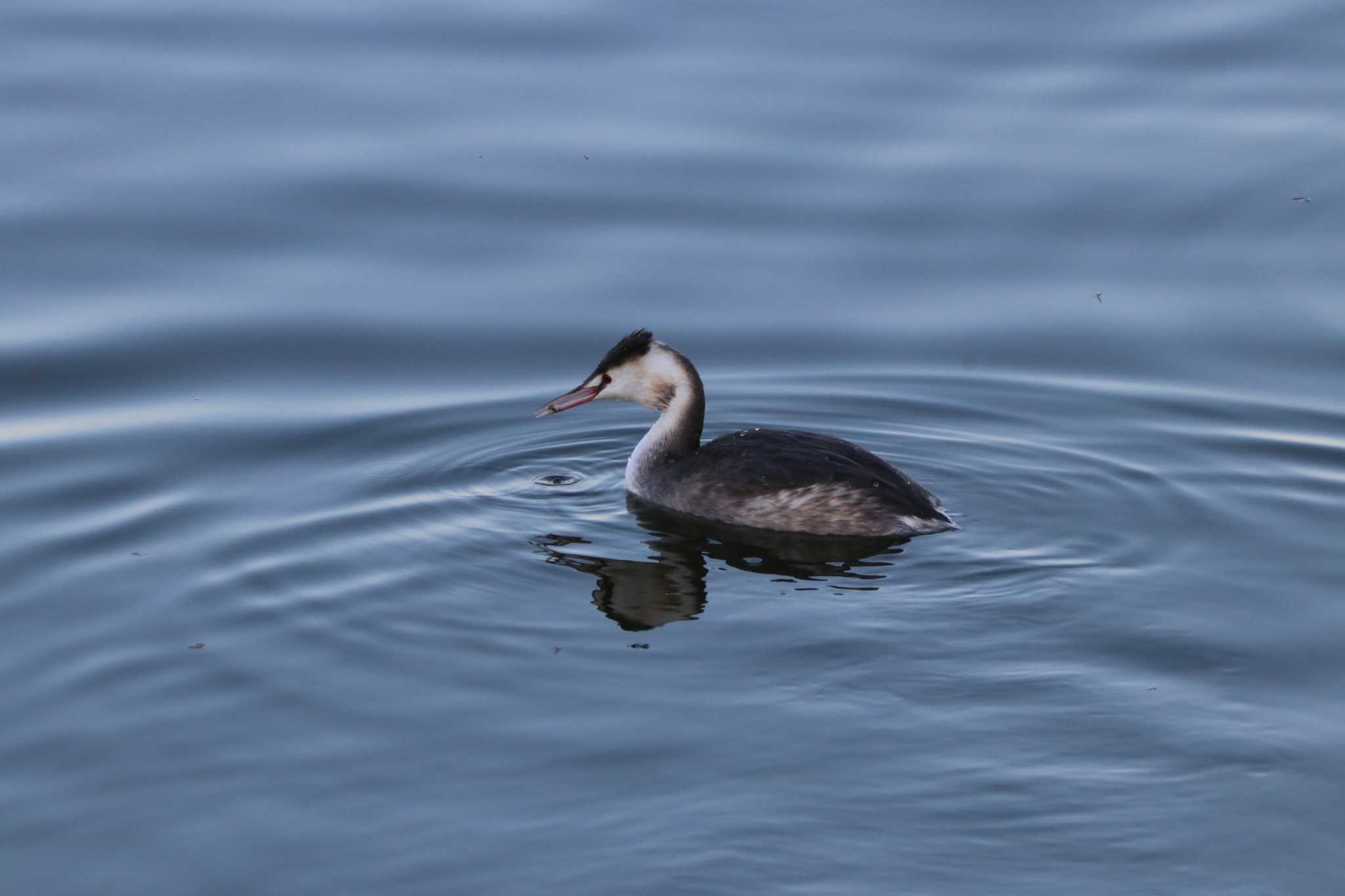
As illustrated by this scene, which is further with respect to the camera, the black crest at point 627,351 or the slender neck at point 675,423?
the black crest at point 627,351

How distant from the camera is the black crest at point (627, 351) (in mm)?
11484

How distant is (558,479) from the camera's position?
37.5 feet

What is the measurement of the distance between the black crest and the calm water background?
2.08 feet

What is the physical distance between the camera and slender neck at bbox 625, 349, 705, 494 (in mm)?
11375

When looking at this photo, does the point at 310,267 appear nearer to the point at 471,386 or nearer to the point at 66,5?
the point at 471,386

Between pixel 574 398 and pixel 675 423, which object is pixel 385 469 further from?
pixel 675 423

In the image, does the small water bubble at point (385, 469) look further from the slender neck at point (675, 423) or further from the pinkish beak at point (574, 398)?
the slender neck at point (675, 423)

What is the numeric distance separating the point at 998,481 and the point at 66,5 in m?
11.2

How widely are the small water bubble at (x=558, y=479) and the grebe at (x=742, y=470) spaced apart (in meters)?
0.31

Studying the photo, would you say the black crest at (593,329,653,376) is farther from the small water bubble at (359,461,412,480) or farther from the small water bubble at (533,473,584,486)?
the small water bubble at (359,461,412,480)

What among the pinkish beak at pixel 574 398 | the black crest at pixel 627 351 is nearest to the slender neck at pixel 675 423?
the black crest at pixel 627 351

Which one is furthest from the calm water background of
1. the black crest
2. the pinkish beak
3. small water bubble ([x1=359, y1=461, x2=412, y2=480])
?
the black crest

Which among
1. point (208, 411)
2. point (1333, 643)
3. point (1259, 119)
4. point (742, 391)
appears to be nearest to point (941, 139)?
point (1259, 119)

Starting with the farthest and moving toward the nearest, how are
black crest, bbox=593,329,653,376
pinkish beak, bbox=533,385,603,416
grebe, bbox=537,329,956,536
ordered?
pinkish beak, bbox=533,385,603,416, black crest, bbox=593,329,653,376, grebe, bbox=537,329,956,536
